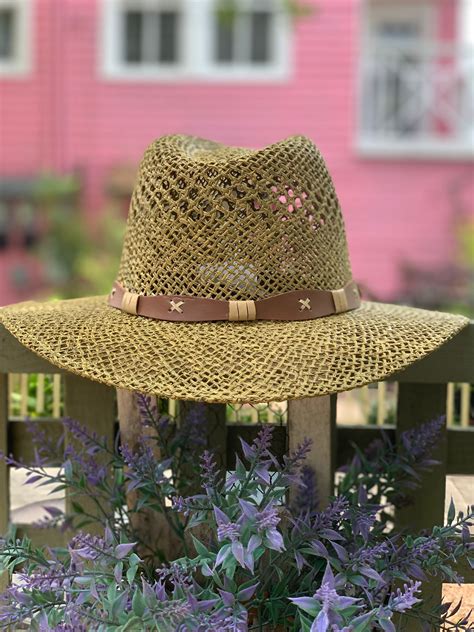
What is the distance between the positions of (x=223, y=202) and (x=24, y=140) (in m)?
8.38

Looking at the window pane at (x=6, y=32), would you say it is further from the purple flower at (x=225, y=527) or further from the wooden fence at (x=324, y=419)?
the purple flower at (x=225, y=527)

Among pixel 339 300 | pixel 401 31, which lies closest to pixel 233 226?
pixel 339 300

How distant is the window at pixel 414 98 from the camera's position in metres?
9.05

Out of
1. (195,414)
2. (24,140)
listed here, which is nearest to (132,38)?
(24,140)

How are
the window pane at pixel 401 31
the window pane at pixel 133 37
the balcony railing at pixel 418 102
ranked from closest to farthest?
1. the balcony railing at pixel 418 102
2. the window pane at pixel 133 37
3. the window pane at pixel 401 31

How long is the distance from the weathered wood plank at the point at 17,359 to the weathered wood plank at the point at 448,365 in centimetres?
69

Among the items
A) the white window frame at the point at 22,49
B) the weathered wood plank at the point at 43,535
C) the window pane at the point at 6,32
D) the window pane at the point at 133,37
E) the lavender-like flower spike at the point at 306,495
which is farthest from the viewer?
the window pane at the point at 6,32

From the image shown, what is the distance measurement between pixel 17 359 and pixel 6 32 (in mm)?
8714

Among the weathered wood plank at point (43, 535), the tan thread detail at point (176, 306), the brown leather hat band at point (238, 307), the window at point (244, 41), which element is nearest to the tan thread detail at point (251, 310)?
the brown leather hat band at point (238, 307)

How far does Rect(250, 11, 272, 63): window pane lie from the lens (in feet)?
30.7

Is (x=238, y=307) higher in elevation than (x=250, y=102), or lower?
lower

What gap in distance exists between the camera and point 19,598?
4.67 ft

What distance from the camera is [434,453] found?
183 cm

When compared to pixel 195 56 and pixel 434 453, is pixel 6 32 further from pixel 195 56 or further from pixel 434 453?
pixel 434 453
